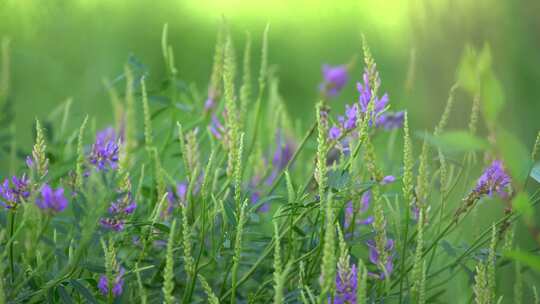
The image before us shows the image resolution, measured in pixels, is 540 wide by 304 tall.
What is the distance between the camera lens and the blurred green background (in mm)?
1711

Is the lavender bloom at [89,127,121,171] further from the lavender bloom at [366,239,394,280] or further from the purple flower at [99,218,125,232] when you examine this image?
the lavender bloom at [366,239,394,280]

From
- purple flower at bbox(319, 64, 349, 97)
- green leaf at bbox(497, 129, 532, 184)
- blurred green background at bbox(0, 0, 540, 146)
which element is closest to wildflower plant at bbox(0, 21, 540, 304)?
green leaf at bbox(497, 129, 532, 184)

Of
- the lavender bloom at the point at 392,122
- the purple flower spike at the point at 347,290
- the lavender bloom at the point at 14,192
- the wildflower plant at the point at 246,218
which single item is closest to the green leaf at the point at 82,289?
the wildflower plant at the point at 246,218

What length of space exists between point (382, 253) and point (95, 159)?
0.33 metres

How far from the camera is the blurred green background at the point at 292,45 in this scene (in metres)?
1.71

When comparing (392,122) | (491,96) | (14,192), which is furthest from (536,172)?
(14,192)

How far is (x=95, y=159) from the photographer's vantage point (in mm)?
848

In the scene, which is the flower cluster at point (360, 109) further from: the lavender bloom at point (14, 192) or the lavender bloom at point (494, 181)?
the lavender bloom at point (14, 192)

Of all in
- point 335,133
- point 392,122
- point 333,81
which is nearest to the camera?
point 335,133

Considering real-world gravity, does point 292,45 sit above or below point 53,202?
above

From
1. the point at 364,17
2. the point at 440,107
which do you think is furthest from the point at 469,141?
the point at 364,17

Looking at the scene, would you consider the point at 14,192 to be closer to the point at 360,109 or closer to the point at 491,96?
the point at 360,109

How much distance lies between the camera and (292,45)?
3.58 meters

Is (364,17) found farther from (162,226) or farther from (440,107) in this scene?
(162,226)
